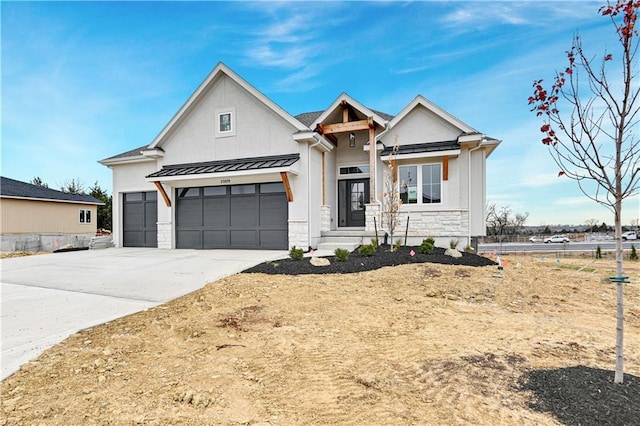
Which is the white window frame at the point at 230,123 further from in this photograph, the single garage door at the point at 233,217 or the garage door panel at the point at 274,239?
the garage door panel at the point at 274,239

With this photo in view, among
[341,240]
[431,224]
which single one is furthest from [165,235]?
[431,224]

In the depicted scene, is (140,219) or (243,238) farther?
(140,219)

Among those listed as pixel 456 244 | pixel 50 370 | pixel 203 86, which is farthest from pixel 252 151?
pixel 50 370

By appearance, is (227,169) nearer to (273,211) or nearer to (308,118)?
(273,211)

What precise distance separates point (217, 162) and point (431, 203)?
872 centimetres

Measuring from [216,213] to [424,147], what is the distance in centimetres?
881

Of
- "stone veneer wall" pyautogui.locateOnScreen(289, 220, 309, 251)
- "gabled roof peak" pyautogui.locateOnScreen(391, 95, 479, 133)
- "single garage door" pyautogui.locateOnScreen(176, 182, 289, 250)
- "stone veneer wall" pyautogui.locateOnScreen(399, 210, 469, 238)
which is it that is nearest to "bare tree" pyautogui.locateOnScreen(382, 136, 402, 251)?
"stone veneer wall" pyautogui.locateOnScreen(399, 210, 469, 238)

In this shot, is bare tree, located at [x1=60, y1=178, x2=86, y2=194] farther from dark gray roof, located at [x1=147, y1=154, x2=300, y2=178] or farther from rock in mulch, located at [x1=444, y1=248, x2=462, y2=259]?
rock in mulch, located at [x1=444, y1=248, x2=462, y2=259]

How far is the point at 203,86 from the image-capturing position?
12.6 meters

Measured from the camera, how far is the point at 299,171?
11430mm

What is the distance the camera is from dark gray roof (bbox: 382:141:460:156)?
455 inches

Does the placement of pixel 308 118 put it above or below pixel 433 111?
above

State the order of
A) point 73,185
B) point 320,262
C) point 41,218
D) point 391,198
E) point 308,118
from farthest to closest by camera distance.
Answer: point 73,185
point 41,218
point 308,118
point 391,198
point 320,262

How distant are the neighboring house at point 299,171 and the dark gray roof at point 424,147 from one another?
38mm
